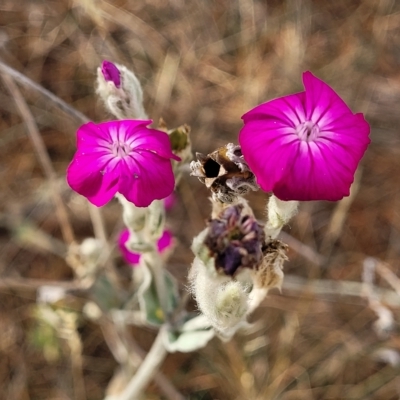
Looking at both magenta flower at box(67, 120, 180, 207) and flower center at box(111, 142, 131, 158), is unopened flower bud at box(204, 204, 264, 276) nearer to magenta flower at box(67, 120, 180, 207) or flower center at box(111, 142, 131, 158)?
magenta flower at box(67, 120, 180, 207)

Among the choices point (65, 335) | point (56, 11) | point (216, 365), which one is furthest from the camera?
point (56, 11)

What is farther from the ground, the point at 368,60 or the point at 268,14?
the point at 268,14

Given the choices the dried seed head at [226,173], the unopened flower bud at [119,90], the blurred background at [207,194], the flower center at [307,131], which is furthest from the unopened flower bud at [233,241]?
the blurred background at [207,194]

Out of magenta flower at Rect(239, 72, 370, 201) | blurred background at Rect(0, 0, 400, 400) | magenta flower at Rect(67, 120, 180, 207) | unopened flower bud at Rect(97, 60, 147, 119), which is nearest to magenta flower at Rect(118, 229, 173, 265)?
blurred background at Rect(0, 0, 400, 400)

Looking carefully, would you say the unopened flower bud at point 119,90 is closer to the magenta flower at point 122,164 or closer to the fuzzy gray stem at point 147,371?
the magenta flower at point 122,164

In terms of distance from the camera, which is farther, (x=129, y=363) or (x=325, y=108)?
(x=129, y=363)

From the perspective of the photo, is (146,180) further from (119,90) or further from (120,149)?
(119,90)

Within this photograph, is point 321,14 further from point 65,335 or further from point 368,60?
point 65,335

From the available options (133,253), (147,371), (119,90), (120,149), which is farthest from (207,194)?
(120,149)

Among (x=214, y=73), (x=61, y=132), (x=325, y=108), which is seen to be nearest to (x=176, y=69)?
(x=214, y=73)
